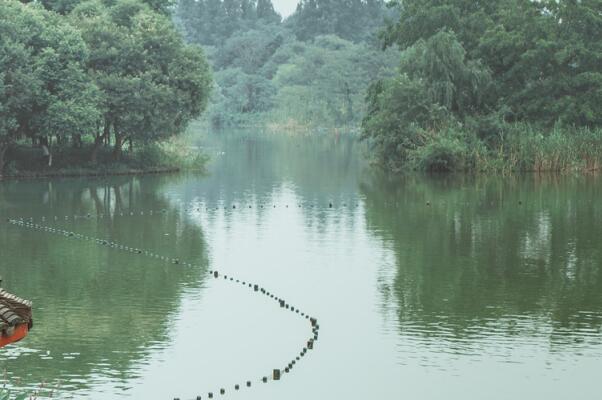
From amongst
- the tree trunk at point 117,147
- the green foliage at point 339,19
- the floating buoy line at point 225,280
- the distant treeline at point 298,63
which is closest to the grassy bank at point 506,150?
the floating buoy line at point 225,280

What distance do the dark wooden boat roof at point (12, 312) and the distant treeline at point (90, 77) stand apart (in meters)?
43.4

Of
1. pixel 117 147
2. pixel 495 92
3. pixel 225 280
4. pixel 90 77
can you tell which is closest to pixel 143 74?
pixel 90 77

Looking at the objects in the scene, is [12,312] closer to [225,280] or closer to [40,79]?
[225,280]

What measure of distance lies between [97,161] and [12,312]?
51.9 metres

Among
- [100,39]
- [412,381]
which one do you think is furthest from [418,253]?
[100,39]

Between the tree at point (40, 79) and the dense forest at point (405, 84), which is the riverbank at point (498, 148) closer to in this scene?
the dense forest at point (405, 84)

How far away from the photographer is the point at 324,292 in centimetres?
2925

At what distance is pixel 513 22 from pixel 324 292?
41.9 metres

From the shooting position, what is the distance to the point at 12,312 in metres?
11.1

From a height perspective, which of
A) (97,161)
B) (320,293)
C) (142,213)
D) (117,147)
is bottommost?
(320,293)

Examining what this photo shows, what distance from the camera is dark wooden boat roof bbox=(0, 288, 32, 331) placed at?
10961 mm

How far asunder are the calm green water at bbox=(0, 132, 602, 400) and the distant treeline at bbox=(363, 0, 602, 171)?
8722 millimetres

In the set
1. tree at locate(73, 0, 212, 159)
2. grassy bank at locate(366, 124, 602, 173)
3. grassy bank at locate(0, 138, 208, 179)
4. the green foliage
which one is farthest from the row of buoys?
the green foliage

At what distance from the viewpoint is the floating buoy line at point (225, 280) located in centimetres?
2128
